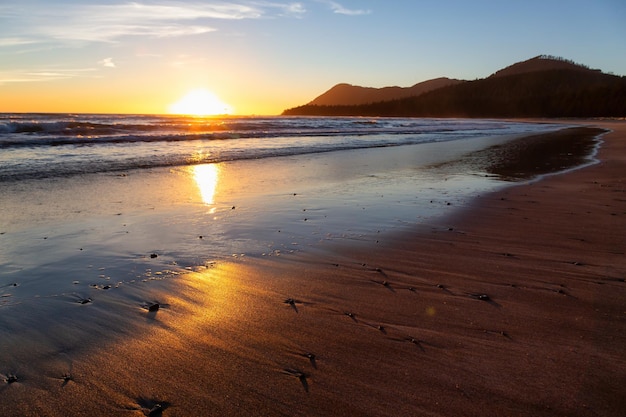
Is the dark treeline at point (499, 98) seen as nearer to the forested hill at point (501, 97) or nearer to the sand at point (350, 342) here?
the forested hill at point (501, 97)

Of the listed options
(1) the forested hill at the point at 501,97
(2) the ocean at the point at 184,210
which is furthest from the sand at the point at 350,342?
(1) the forested hill at the point at 501,97

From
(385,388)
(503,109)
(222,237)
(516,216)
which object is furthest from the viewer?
(503,109)

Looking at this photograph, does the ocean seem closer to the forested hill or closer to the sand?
the sand

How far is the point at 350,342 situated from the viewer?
9.23 feet

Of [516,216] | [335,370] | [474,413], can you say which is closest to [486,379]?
[474,413]

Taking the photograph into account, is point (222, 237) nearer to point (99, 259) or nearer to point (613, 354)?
point (99, 259)

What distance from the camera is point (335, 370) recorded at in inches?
98.2

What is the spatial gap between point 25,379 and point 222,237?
3009 mm

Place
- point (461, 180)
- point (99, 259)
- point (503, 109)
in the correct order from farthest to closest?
point (503, 109) → point (461, 180) → point (99, 259)

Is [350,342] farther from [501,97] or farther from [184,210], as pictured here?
[501,97]

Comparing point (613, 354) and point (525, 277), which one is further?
point (525, 277)

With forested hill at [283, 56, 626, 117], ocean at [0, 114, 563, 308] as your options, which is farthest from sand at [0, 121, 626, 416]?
forested hill at [283, 56, 626, 117]

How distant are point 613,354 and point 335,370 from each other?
1.69m

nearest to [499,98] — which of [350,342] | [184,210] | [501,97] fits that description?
[501,97]
